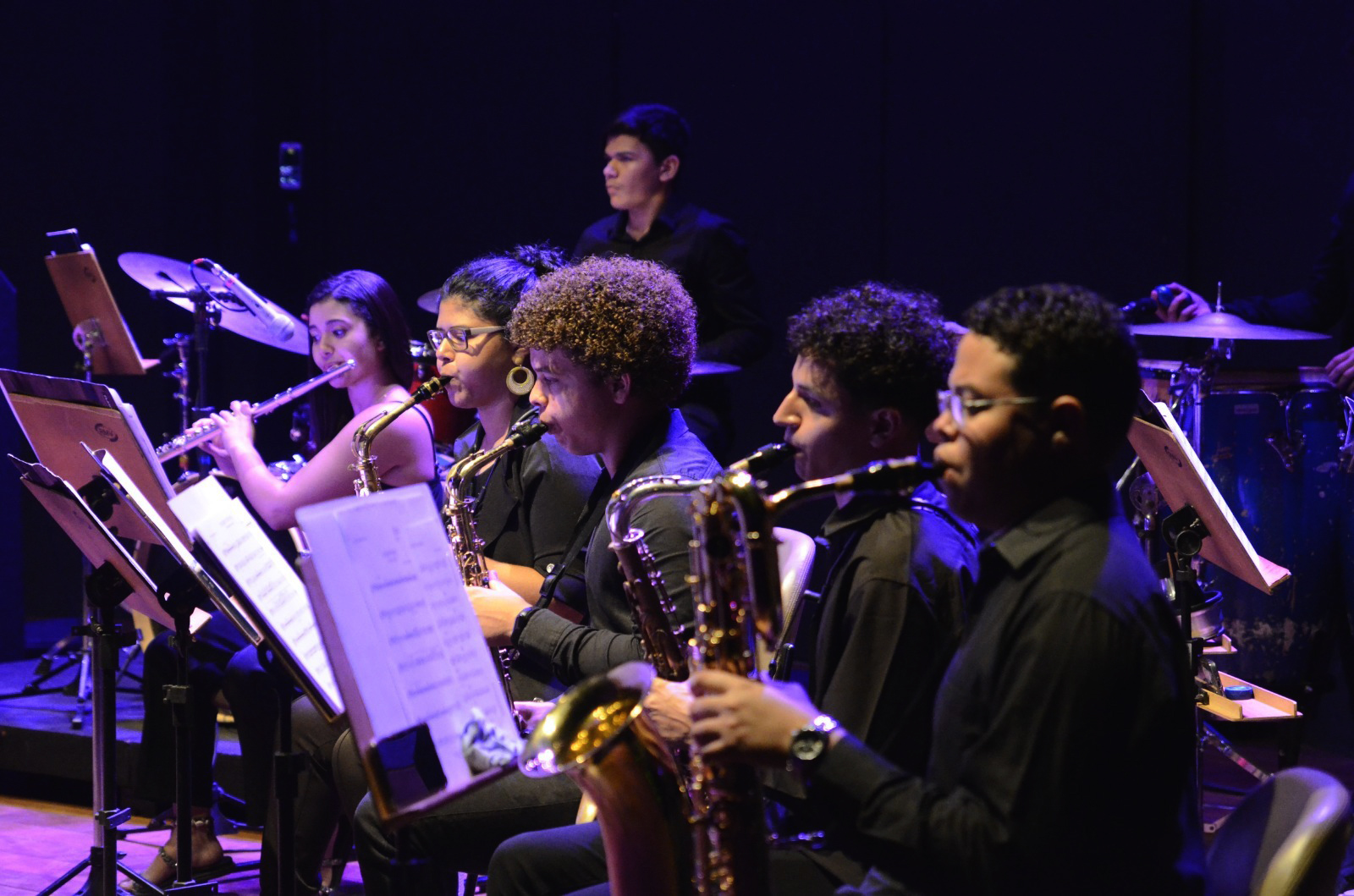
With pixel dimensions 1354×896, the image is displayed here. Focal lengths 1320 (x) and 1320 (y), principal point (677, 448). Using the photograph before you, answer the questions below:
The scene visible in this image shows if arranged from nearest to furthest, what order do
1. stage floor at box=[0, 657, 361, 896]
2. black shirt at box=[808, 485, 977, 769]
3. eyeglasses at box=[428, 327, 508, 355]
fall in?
1. black shirt at box=[808, 485, 977, 769]
2. eyeglasses at box=[428, 327, 508, 355]
3. stage floor at box=[0, 657, 361, 896]

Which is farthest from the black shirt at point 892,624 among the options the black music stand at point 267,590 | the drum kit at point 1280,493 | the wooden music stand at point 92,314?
the wooden music stand at point 92,314

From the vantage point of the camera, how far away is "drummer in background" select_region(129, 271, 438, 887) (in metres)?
3.94

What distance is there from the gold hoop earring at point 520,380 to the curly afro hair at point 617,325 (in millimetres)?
642

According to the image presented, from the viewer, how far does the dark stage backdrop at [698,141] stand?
19.2 ft

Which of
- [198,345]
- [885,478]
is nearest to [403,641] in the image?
[885,478]

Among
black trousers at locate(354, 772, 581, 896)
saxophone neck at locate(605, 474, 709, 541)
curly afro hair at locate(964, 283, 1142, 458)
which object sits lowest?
black trousers at locate(354, 772, 581, 896)

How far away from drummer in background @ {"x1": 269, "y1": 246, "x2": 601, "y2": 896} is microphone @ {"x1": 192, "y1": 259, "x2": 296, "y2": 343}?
187 cm

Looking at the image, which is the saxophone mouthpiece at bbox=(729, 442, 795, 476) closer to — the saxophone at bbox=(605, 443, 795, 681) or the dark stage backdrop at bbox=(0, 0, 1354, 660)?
the saxophone at bbox=(605, 443, 795, 681)

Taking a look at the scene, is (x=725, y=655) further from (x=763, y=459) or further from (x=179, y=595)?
(x=179, y=595)

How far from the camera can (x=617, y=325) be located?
2951 millimetres

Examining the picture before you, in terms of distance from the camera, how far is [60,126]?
266 inches

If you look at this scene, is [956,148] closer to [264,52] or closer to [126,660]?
[264,52]

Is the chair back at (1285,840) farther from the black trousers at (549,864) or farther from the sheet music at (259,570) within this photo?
the sheet music at (259,570)

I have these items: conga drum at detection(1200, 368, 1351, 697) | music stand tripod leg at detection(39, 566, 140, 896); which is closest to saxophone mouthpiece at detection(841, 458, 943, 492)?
music stand tripod leg at detection(39, 566, 140, 896)
